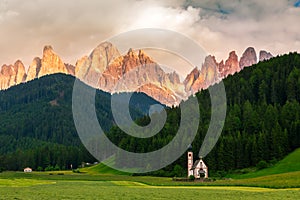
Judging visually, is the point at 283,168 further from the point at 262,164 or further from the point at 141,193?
the point at 141,193

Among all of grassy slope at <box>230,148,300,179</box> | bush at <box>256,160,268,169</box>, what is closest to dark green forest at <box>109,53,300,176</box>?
bush at <box>256,160,268,169</box>

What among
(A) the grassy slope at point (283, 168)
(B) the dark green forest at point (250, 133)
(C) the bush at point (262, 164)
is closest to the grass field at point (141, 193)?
(A) the grassy slope at point (283, 168)

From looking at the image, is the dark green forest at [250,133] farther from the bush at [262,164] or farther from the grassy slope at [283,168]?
the grassy slope at [283,168]

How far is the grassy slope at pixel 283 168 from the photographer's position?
106750 mm

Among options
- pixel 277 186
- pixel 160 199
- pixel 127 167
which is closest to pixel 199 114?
pixel 127 167

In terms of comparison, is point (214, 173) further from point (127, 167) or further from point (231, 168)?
point (127, 167)

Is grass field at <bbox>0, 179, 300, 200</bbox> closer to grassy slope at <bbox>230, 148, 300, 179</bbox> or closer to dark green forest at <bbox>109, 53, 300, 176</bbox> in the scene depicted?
grassy slope at <bbox>230, 148, 300, 179</bbox>

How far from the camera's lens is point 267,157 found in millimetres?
126812

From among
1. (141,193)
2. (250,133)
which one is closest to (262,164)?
(250,133)

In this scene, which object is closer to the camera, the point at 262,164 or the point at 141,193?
the point at 141,193

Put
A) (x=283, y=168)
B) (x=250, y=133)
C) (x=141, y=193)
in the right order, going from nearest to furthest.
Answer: (x=141, y=193) → (x=283, y=168) → (x=250, y=133)

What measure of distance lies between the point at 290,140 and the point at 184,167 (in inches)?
1313

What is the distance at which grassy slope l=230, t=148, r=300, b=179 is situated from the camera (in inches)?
4203

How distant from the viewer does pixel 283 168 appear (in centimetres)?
11006
